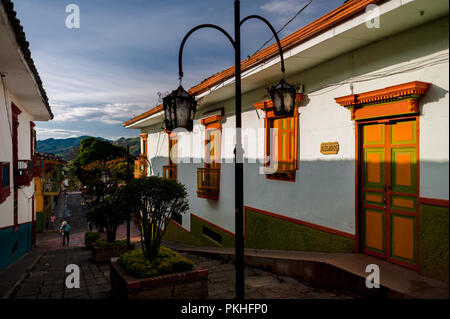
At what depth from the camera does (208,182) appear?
10.3 m

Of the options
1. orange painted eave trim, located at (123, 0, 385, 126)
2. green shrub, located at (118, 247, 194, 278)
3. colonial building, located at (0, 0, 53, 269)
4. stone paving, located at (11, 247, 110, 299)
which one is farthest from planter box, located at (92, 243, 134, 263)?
orange painted eave trim, located at (123, 0, 385, 126)

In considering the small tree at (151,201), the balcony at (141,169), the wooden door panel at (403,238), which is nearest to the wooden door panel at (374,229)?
the wooden door panel at (403,238)

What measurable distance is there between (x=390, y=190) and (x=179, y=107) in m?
Answer: 3.45

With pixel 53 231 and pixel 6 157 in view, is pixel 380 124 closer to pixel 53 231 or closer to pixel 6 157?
pixel 6 157

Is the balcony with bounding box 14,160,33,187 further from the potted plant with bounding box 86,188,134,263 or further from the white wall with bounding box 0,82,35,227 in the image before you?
the potted plant with bounding box 86,188,134,263

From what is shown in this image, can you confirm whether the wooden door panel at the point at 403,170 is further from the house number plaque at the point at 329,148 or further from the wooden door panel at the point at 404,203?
the house number plaque at the point at 329,148

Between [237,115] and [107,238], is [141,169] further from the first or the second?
[237,115]

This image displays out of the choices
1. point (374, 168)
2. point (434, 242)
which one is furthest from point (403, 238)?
point (374, 168)

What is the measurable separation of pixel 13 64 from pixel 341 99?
657 cm

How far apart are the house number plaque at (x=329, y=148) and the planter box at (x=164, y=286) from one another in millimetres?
3052

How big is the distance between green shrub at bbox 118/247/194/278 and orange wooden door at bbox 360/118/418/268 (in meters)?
2.93

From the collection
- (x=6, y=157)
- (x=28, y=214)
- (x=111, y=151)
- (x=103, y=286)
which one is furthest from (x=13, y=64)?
(x=111, y=151)

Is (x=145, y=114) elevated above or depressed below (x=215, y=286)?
above

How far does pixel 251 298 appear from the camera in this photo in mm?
4562
